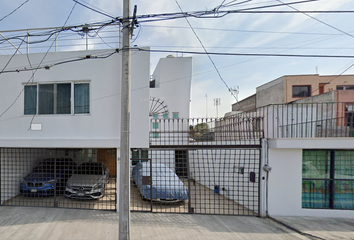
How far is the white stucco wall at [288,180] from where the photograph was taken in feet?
17.4

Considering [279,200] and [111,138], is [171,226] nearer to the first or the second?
Result: [111,138]

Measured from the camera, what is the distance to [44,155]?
8133 mm

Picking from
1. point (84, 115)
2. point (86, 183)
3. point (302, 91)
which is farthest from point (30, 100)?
point (302, 91)

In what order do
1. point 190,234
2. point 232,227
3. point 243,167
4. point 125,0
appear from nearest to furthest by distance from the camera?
point 125,0 < point 190,234 < point 232,227 < point 243,167

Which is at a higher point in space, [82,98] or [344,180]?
[82,98]

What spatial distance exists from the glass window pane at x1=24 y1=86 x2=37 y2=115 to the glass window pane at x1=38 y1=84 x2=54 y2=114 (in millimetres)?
171

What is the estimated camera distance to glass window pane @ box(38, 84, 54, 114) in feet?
18.8

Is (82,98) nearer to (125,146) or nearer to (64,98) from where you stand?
(64,98)

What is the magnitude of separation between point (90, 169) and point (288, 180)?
755cm

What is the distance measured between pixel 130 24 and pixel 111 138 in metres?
3.38

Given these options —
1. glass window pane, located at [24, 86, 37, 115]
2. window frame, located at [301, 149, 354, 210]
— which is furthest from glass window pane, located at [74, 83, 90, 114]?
window frame, located at [301, 149, 354, 210]

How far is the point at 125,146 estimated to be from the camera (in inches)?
147

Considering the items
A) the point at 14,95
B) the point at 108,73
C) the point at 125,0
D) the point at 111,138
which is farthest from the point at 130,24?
the point at 14,95

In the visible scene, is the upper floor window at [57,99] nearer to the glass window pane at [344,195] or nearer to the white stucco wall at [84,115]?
the white stucco wall at [84,115]
